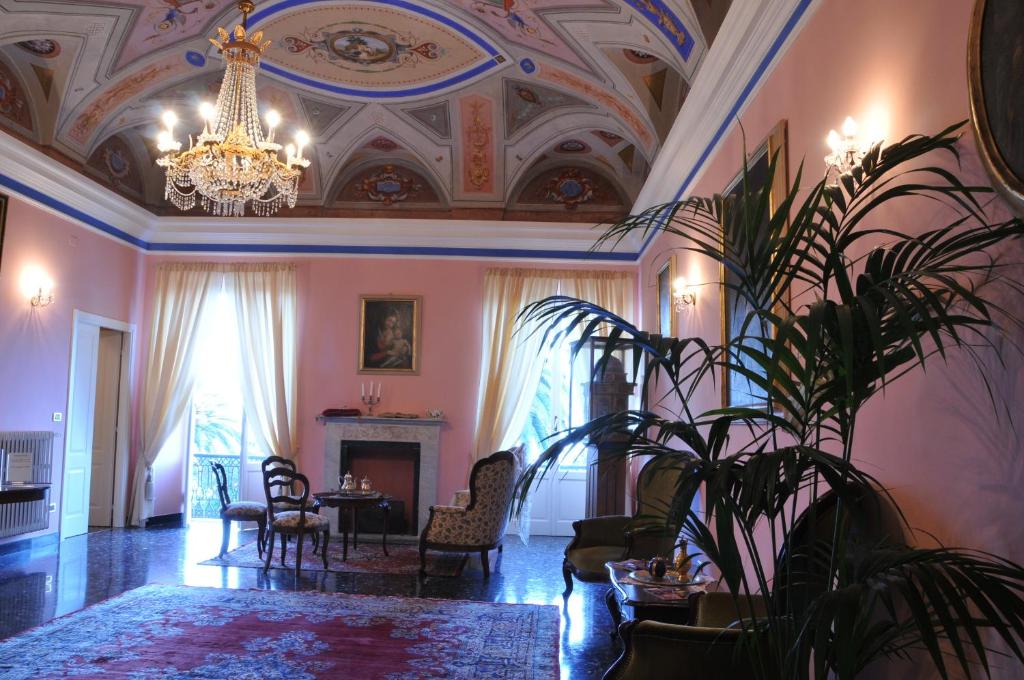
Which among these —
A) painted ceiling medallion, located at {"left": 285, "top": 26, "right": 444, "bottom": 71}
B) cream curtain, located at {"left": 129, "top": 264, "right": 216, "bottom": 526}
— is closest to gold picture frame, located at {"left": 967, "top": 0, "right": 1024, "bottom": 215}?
painted ceiling medallion, located at {"left": 285, "top": 26, "right": 444, "bottom": 71}

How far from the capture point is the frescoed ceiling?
25.6 feet

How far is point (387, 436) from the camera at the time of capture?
419 inches

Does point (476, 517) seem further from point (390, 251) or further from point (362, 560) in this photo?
→ point (390, 251)

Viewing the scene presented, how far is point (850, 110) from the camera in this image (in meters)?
3.77

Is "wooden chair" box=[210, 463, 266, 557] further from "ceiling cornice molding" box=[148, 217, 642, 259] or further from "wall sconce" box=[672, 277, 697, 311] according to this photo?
"wall sconce" box=[672, 277, 697, 311]

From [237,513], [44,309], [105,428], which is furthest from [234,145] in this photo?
[105,428]

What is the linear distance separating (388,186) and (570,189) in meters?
2.51

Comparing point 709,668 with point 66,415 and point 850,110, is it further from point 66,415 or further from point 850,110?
point 66,415

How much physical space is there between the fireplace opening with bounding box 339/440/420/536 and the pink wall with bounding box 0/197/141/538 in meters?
3.39

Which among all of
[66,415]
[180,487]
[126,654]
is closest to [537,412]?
[180,487]

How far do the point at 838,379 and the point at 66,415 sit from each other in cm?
926

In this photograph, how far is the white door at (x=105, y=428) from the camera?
10547mm

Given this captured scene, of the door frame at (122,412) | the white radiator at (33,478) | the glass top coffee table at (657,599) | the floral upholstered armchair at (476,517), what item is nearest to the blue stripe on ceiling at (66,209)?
the door frame at (122,412)

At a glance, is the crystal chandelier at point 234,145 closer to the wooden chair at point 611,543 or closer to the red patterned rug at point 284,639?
the red patterned rug at point 284,639
